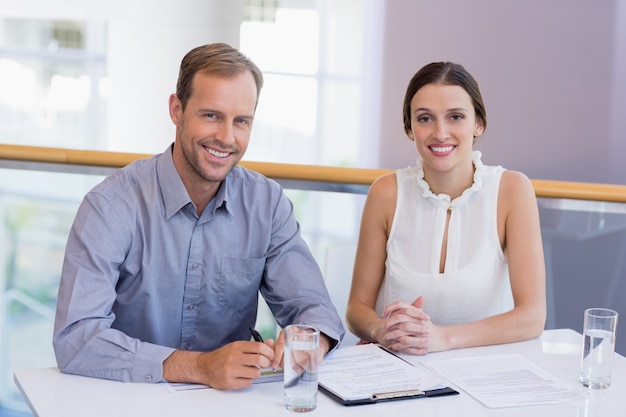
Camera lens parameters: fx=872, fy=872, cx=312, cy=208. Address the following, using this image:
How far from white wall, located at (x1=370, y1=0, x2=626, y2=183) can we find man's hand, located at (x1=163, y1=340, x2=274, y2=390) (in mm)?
2574

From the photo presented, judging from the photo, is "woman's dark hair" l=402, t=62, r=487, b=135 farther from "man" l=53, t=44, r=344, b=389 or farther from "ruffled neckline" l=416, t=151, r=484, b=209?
"man" l=53, t=44, r=344, b=389

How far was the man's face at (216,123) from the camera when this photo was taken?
192cm

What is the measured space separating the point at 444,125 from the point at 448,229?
0.27 meters

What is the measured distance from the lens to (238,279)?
2.03m

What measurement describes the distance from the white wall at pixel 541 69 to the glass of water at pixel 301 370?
2582mm

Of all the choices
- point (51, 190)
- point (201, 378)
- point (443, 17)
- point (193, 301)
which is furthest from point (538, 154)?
point (201, 378)

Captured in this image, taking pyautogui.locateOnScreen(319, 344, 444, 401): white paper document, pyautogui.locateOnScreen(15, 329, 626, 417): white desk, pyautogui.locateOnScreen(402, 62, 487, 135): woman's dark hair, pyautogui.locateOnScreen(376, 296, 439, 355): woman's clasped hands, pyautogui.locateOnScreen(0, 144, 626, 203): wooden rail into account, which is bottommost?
pyautogui.locateOnScreen(15, 329, 626, 417): white desk

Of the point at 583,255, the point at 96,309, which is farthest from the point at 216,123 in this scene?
the point at 583,255

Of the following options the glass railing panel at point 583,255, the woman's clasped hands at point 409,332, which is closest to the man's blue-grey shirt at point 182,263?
the woman's clasped hands at point 409,332

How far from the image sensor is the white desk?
1457 mm

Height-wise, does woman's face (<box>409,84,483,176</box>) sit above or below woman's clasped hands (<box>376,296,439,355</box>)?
above

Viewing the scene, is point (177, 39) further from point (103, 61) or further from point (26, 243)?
point (26, 243)

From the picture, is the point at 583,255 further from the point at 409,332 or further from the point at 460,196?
the point at 409,332

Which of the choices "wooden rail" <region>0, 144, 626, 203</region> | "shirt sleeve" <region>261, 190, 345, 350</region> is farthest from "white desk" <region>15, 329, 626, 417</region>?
"wooden rail" <region>0, 144, 626, 203</region>
